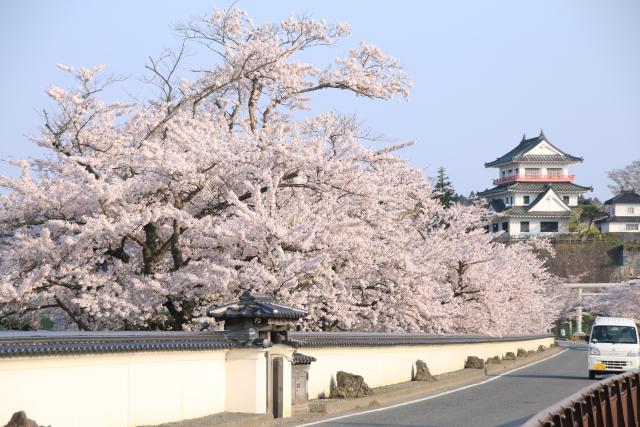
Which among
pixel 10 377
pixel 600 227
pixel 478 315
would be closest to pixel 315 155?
pixel 10 377

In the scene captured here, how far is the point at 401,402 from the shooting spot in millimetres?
19703

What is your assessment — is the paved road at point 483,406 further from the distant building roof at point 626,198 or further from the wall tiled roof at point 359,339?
the distant building roof at point 626,198

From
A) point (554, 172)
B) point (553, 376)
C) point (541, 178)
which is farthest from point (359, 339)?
point (554, 172)

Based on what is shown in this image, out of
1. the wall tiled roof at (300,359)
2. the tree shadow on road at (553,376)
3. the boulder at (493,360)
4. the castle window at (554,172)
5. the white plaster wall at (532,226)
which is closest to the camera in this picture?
the wall tiled roof at (300,359)

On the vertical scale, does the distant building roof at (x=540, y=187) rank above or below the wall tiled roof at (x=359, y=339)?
above

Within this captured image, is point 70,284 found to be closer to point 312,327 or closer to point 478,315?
point 312,327

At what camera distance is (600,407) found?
10.3m

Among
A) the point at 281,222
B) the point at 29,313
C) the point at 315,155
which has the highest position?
the point at 315,155

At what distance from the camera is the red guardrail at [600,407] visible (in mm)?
7527

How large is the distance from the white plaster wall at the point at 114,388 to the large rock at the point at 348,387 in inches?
158

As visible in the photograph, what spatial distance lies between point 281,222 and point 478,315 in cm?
2237

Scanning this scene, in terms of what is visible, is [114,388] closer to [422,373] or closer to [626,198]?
[422,373]

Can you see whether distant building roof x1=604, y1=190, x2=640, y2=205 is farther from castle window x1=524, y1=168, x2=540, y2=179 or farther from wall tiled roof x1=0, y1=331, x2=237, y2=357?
wall tiled roof x1=0, y1=331, x2=237, y2=357

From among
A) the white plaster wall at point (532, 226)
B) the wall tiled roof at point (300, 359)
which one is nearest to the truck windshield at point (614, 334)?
the wall tiled roof at point (300, 359)
